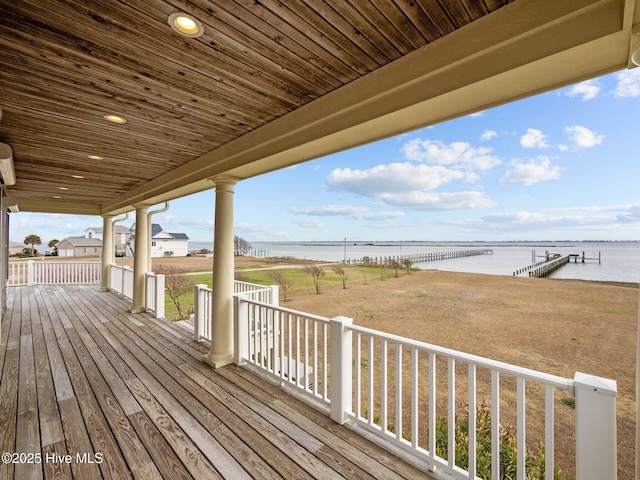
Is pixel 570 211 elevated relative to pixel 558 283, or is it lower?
elevated

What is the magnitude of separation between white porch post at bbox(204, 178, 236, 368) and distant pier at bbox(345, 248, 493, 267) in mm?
13240

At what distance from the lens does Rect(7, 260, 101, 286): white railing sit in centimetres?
930

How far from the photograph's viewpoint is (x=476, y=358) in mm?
1675

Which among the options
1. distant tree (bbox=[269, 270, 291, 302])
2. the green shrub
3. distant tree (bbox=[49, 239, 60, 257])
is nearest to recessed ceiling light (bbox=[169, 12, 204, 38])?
the green shrub

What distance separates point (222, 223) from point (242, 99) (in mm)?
1854

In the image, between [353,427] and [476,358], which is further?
[353,427]

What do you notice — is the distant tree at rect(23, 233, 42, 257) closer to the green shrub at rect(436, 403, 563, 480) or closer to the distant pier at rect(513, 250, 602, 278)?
the green shrub at rect(436, 403, 563, 480)

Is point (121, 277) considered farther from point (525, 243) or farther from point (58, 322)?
point (525, 243)

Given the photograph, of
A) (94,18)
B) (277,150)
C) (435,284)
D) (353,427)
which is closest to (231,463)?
(353,427)

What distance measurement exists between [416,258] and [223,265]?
59.4 ft

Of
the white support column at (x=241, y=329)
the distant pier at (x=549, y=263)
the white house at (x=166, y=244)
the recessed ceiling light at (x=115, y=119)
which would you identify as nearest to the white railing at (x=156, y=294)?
the white support column at (x=241, y=329)

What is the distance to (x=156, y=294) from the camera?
5539 millimetres

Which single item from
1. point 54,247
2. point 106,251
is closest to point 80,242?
point 54,247

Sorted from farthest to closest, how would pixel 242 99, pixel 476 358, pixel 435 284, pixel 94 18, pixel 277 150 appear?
pixel 435 284 → pixel 277 150 → pixel 242 99 → pixel 476 358 → pixel 94 18
